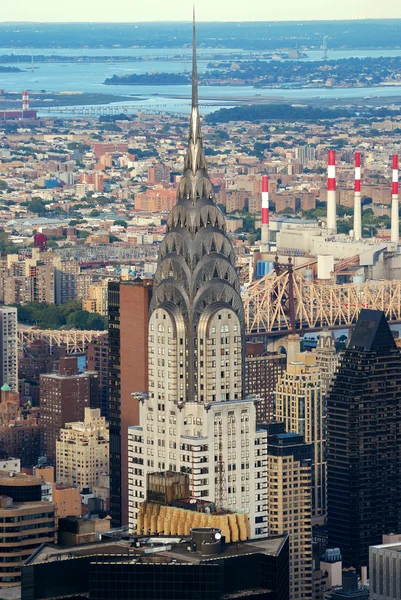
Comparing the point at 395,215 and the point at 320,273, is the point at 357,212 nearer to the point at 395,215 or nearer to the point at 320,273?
the point at 395,215

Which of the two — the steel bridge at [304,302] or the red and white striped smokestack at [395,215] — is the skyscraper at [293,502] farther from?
the red and white striped smokestack at [395,215]

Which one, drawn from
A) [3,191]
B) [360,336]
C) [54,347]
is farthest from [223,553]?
[3,191]

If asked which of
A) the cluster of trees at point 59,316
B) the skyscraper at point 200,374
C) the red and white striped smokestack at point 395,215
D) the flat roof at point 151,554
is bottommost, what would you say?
the cluster of trees at point 59,316

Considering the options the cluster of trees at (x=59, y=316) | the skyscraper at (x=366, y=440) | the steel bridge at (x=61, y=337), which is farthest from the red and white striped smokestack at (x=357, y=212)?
the skyscraper at (x=366, y=440)

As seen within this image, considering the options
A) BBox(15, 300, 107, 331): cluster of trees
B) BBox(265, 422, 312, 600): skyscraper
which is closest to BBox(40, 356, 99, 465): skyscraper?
BBox(15, 300, 107, 331): cluster of trees

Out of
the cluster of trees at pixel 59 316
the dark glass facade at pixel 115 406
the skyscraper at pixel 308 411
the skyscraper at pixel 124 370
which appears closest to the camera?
the skyscraper at pixel 124 370

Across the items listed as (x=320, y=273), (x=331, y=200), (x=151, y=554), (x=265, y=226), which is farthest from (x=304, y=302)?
(x=151, y=554)

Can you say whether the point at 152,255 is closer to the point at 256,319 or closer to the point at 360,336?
the point at 256,319
